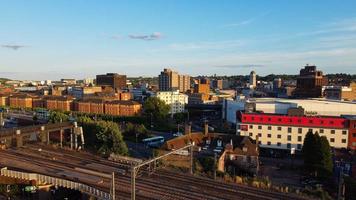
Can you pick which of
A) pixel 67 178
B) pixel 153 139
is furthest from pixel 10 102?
pixel 67 178

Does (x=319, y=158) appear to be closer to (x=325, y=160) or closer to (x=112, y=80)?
(x=325, y=160)

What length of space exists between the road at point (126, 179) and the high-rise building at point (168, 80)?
363ft

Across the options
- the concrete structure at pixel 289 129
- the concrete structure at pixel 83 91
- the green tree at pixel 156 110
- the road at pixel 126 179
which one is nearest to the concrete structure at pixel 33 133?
the road at pixel 126 179

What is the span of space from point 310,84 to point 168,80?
62412 mm

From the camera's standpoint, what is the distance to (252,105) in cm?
5925

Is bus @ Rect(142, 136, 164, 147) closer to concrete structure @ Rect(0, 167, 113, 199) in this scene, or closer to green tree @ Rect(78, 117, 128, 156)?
green tree @ Rect(78, 117, 128, 156)

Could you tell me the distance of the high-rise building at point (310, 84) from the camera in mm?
103250

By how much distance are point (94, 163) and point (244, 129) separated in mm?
25073

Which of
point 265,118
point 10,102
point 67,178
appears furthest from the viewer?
point 10,102

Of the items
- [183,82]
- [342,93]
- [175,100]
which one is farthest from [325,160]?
[183,82]

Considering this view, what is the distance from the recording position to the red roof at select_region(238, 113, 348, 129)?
157 feet

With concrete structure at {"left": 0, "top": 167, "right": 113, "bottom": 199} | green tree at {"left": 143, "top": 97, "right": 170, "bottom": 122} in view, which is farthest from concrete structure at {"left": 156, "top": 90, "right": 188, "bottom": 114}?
concrete structure at {"left": 0, "top": 167, "right": 113, "bottom": 199}

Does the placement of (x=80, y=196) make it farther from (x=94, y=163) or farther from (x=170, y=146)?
(x=170, y=146)

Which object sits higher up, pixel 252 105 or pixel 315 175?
pixel 252 105
